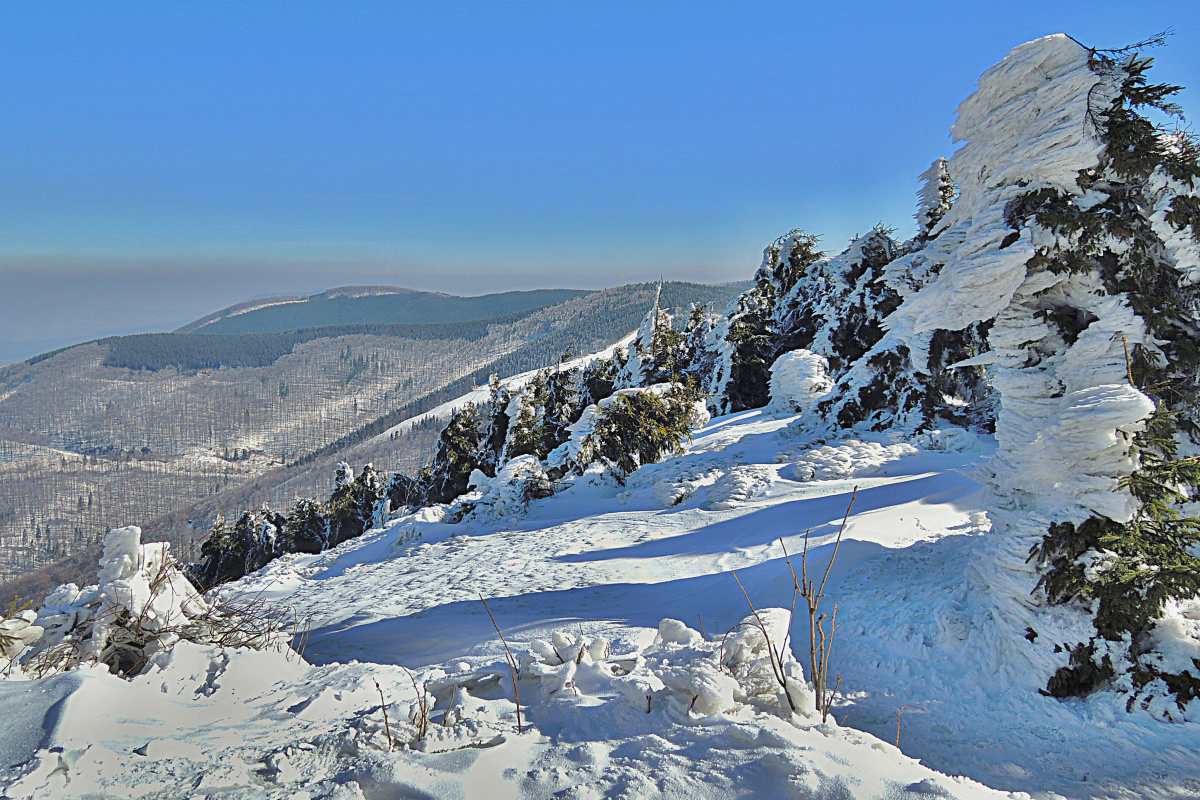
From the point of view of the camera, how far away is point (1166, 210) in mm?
4812

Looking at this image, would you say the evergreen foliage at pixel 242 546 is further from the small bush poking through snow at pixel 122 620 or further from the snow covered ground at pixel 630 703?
the small bush poking through snow at pixel 122 620

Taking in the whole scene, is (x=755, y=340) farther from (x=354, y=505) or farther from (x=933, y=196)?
(x=354, y=505)

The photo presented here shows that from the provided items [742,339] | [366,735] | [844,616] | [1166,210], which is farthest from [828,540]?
[742,339]

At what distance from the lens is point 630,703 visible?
10.6 ft

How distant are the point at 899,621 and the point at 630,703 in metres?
3.31

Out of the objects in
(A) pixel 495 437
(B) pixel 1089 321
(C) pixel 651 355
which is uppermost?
(C) pixel 651 355

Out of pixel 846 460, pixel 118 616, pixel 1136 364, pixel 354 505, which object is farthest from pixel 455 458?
pixel 1136 364

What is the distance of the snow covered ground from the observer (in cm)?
238

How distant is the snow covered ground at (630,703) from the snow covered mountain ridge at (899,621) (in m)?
0.02

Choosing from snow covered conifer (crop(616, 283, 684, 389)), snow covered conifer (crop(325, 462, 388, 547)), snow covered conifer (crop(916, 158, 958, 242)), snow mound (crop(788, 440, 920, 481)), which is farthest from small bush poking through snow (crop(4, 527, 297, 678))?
snow covered conifer (crop(325, 462, 388, 547))

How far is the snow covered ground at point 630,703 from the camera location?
2.38m

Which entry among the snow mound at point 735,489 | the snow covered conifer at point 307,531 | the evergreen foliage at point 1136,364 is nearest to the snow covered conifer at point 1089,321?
the evergreen foliage at point 1136,364

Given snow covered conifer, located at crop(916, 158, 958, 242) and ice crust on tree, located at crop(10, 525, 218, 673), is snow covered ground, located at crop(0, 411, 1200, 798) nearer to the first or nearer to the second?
ice crust on tree, located at crop(10, 525, 218, 673)

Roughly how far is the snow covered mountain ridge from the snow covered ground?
21mm
